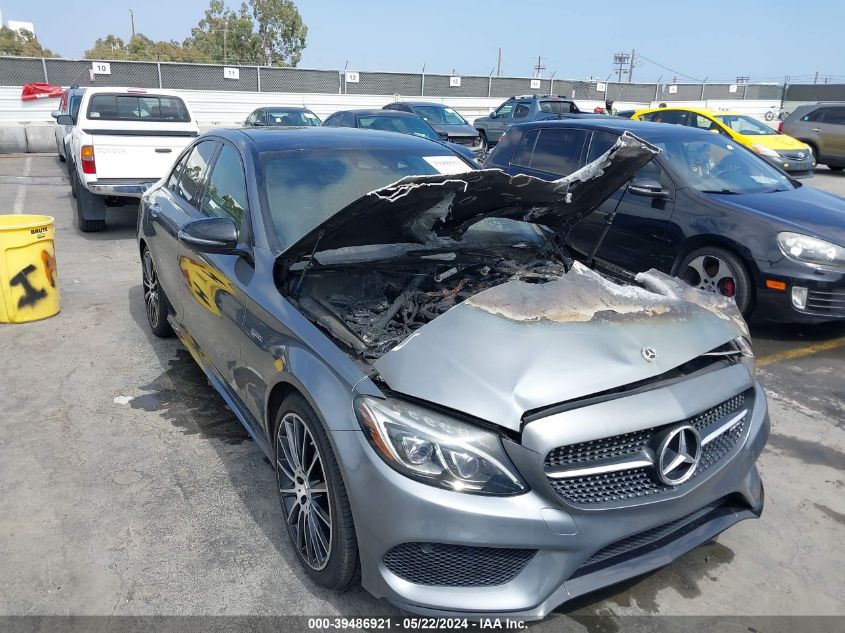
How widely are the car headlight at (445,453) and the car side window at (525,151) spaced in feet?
19.0

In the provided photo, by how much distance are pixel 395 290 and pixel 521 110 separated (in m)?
16.7

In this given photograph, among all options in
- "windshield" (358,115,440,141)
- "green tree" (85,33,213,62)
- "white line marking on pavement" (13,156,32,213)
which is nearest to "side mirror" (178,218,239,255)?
"white line marking on pavement" (13,156,32,213)

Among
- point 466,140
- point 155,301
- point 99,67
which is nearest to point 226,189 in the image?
point 155,301

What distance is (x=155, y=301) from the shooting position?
5.40 meters

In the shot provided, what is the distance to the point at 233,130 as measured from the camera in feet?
14.0

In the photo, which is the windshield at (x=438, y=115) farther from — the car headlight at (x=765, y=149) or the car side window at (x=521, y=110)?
the car headlight at (x=765, y=149)

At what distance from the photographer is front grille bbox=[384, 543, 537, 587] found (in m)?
2.17

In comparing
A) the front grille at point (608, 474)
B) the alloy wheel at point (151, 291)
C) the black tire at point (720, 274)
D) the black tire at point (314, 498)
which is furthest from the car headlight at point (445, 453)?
the black tire at point (720, 274)

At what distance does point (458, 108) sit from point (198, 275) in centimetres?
2527

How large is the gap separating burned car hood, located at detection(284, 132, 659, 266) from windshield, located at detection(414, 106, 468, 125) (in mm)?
13946

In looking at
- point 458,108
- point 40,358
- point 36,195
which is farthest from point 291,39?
point 40,358

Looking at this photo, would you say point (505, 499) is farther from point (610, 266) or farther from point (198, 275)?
point (198, 275)

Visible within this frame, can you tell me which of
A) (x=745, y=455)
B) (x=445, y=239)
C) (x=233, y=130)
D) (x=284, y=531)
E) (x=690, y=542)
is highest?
(x=233, y=130)

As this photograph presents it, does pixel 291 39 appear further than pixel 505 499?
Yes
